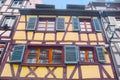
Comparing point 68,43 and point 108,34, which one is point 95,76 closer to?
point 68,43

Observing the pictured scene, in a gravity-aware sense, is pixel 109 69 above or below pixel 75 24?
below

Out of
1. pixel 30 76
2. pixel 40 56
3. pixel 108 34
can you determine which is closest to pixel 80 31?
pixel 108 34

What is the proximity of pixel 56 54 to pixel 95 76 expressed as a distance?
247 centimetres

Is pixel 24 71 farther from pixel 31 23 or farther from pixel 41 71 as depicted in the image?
pixel 31 23

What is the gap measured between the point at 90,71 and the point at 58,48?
2359 mm

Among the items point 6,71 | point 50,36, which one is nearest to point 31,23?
point 50,36

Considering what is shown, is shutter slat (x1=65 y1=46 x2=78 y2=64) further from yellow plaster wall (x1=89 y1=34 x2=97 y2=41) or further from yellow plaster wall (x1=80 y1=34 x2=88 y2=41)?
yellow plaster wall (x1=89 y1=34 x2=97 y2=41)

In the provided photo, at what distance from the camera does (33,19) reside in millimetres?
12508

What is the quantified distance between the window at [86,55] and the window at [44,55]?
1.18m

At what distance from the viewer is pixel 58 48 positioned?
35.6 feet

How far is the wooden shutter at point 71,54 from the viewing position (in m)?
9.81

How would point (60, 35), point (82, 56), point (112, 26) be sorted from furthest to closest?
point (112, 26) < point (60, 35) < point (82, 56)

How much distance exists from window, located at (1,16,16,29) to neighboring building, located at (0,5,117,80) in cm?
53

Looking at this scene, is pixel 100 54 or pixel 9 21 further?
pixel 9 21
